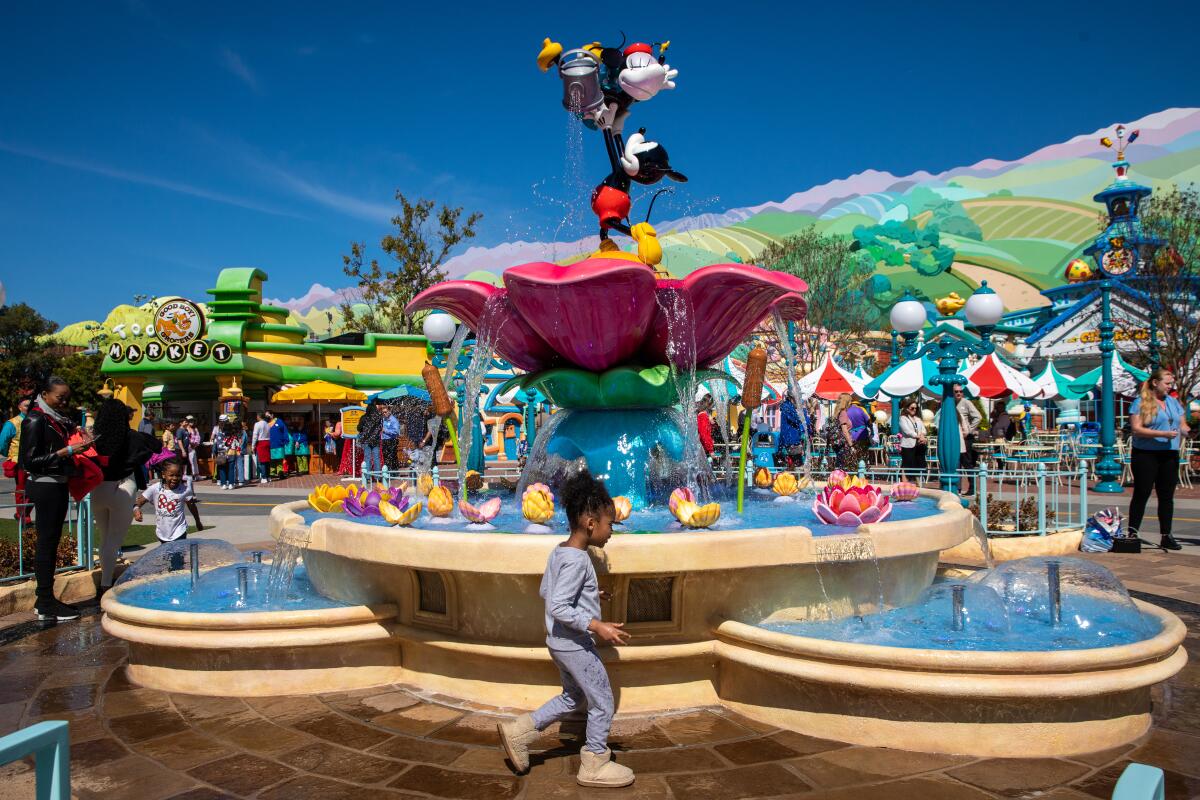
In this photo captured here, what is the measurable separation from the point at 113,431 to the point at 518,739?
519 centimetres

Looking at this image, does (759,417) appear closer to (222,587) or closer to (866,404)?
(866,404)

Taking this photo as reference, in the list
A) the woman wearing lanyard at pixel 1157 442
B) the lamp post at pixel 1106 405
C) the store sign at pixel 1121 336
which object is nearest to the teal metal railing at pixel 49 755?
the woman wearing lanyard at pixel 1157 442

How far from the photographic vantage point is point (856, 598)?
14.3ft

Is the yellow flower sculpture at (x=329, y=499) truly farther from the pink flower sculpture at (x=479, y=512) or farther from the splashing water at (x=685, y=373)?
the splashing water at (x=685, y=373)

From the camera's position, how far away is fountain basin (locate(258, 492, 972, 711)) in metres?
3.83

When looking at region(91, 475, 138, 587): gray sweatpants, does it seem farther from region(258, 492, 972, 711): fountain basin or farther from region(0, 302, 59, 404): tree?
region(0, 302, 59, 404): tree

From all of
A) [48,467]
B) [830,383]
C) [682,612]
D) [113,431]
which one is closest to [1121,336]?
[830,383]

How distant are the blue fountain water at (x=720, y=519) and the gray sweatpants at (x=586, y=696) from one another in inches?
43.8

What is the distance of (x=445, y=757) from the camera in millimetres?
3420

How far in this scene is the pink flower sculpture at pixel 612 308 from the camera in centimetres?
521

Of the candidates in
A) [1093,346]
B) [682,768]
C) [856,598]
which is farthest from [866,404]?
[682,768]

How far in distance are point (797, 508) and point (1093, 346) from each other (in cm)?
2535

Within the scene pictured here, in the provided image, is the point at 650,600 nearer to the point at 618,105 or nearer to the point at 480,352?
the point at 480,352

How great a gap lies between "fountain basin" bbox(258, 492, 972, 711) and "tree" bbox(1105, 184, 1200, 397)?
20.0m
